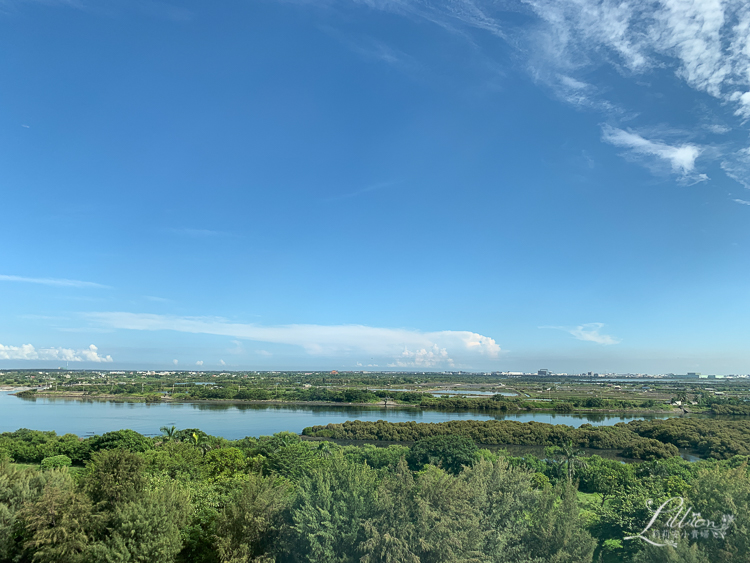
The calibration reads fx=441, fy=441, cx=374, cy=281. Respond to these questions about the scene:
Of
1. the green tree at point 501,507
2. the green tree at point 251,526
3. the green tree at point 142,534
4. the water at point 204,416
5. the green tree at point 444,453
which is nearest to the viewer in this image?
the green tree at point 501,507

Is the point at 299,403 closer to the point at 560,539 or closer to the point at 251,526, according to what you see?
the point at 251,526

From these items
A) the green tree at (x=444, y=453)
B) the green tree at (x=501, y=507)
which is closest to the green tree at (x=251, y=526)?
the green tree at (x=501, y=507)

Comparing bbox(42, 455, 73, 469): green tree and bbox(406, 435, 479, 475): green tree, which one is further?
bbox(406, 435, 479, 475): green tree

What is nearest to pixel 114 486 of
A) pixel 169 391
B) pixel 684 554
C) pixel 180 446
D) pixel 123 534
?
pixel 123 534

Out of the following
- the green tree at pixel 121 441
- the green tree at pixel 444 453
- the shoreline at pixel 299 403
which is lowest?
the shoreline at pixel 299 403

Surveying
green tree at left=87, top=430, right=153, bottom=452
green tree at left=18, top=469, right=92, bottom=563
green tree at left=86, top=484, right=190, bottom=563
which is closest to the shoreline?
green tree at left=87, top=430, right=153, bottom=452

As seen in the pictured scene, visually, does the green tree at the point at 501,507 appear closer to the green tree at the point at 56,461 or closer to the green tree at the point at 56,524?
the green tree at the point at 56,524

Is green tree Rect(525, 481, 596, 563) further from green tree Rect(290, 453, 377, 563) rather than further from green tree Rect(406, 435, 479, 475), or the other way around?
green tree Rect(406, 435, 479, 475)

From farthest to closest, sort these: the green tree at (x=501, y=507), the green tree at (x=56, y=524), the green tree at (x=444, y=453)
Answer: the green tree at (x=444, y=453), the green tree at (x=56, y=524), the green tree at (x=501, y=507)

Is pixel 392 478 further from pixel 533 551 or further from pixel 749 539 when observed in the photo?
pixel 749 539
